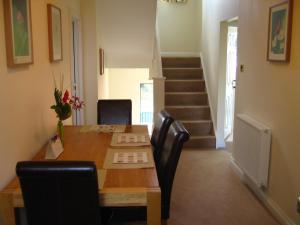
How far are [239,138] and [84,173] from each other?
2.81 meters

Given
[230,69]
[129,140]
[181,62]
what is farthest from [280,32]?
[181,62]

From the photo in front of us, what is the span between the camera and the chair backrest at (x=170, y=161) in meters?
2.14

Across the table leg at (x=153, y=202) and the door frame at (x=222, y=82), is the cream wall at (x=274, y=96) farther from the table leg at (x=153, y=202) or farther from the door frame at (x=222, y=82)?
the table leg at (x=153, y=202)

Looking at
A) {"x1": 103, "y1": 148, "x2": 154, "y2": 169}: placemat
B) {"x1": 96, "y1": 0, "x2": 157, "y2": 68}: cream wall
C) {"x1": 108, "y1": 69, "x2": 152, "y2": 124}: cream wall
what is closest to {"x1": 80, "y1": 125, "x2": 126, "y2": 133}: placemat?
{"x1": 103, "y1": 148, "x2": 154, "y2": 169}: placemat

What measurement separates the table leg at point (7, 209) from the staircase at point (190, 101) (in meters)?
3.84

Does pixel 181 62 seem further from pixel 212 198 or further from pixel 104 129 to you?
pixel 104 129

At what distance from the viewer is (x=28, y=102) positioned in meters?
2.31

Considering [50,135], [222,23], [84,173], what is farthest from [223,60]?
[84,173]

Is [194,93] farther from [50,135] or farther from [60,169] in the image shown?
[60,169]

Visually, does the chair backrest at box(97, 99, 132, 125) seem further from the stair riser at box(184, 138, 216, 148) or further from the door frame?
the door frame

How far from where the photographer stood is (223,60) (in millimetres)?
5191

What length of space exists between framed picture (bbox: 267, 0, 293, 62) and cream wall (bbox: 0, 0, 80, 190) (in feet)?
6.49

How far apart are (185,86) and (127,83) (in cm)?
327

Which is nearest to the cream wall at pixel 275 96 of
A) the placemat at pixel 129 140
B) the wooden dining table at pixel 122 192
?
the placemat at pixel 129 140
